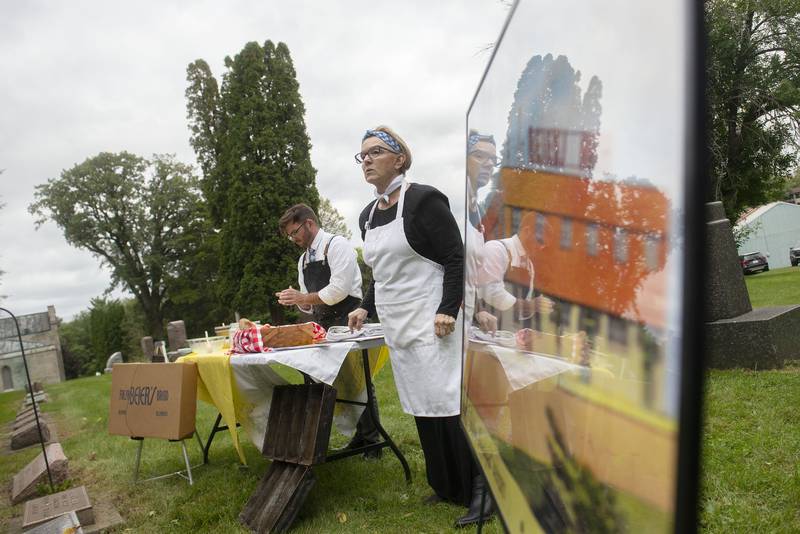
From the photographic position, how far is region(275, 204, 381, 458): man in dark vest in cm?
404

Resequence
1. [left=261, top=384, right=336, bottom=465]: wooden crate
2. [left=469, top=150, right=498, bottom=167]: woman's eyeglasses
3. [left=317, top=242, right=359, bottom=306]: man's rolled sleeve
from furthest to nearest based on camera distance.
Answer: [left=317, top=242, right=359, bottom=306]: man's rolled sleeve → [left=261, top=384, right=336, bottom=465]: wooden crate → [left=469, top=150, right=498, bottom=167]: woman's eyeglasses

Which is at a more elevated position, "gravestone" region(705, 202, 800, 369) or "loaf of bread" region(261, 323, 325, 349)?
"loaf of bread" region(261, 323, 325, 349)

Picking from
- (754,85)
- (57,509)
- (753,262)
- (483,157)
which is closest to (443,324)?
(483,157)

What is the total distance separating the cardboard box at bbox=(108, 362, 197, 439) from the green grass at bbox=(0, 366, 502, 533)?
1.49ft

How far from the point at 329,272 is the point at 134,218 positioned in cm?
3615

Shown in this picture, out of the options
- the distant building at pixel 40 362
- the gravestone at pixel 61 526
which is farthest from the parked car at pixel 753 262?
the distant building at pixel 40 362

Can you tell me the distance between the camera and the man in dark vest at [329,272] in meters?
4.04

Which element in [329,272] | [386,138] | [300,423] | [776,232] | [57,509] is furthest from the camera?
[776,232]

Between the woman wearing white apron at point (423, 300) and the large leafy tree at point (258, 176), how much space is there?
22214 millimetres

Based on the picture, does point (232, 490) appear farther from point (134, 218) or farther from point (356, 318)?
point (134, 218)

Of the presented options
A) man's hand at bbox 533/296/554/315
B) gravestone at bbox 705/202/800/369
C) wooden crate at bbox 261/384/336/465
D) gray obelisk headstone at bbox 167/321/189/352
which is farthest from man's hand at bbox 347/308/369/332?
gray obelisk headstone at bbox 167/321/189/352

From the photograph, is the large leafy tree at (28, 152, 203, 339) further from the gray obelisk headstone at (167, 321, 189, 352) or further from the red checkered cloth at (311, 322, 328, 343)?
the red checkered cloth at (311, 322, 328, 343)

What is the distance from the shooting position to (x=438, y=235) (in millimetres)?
2846

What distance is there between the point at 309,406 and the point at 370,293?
81 centimetres
